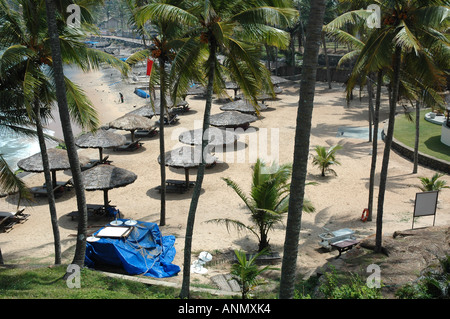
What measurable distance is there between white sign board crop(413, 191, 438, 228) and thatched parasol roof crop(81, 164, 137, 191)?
31.4 feet

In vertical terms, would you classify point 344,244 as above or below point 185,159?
below

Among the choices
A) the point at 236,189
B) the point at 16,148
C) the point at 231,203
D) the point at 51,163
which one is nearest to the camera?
the point at 236,189

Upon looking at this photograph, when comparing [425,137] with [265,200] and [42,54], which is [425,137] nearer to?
[265,200]

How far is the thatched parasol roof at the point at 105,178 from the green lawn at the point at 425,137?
44.7ft

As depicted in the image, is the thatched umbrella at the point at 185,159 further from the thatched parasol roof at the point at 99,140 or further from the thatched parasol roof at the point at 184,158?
the thatched parasol roof at the point at 99,140

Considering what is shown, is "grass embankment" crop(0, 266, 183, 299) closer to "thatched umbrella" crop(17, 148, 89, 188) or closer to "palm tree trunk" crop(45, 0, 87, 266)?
"palm tree trunk" crop(45, 0, 87, 266)

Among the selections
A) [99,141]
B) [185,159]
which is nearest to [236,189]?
[185,159]

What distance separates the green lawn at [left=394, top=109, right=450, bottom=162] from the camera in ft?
66.0

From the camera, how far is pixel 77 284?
9469 mm

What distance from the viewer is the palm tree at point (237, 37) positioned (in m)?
8.37

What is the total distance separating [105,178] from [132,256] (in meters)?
4.62

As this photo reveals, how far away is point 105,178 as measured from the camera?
15422mm

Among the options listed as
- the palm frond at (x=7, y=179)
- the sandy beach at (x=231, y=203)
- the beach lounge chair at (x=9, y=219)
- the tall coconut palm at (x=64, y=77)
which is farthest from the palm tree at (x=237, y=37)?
the beach lounge chair at (x=9, y=219)
